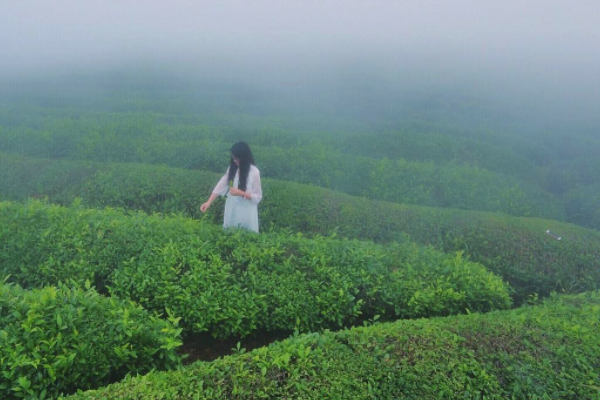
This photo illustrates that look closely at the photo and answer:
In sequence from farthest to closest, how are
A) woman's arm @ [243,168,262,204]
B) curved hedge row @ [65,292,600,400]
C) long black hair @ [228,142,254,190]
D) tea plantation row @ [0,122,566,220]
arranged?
1. tea plantation row @ [0,122,566,220]
2. woman's arm @ [243,168,262,204]
3. long black hair @ [228,142,254,190]
4. curved hedge row @ [65,292,600,400]

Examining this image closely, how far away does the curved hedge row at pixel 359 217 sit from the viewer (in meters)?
7.24

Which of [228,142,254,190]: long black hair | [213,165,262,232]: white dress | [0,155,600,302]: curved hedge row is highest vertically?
[228,142,254,190]: long black hair

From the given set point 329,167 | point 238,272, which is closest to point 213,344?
point 238,272

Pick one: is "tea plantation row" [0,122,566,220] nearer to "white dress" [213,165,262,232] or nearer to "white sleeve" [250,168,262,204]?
"white dress" [213,165,262,232]

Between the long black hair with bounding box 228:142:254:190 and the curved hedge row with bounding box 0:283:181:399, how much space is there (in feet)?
8.13

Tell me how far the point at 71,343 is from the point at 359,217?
18.3ft

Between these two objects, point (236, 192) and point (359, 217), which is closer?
point (236, 192)

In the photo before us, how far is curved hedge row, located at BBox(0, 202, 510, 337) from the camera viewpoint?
16.1ft

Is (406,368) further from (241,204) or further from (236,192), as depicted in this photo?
(241,204)

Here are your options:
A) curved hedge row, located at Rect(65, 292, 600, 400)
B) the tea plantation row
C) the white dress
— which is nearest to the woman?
the white dress

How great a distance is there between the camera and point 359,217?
27.4 ft

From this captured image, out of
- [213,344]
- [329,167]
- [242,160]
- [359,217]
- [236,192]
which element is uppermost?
[242,160]

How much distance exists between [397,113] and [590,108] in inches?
281

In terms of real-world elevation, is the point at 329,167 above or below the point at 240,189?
below
